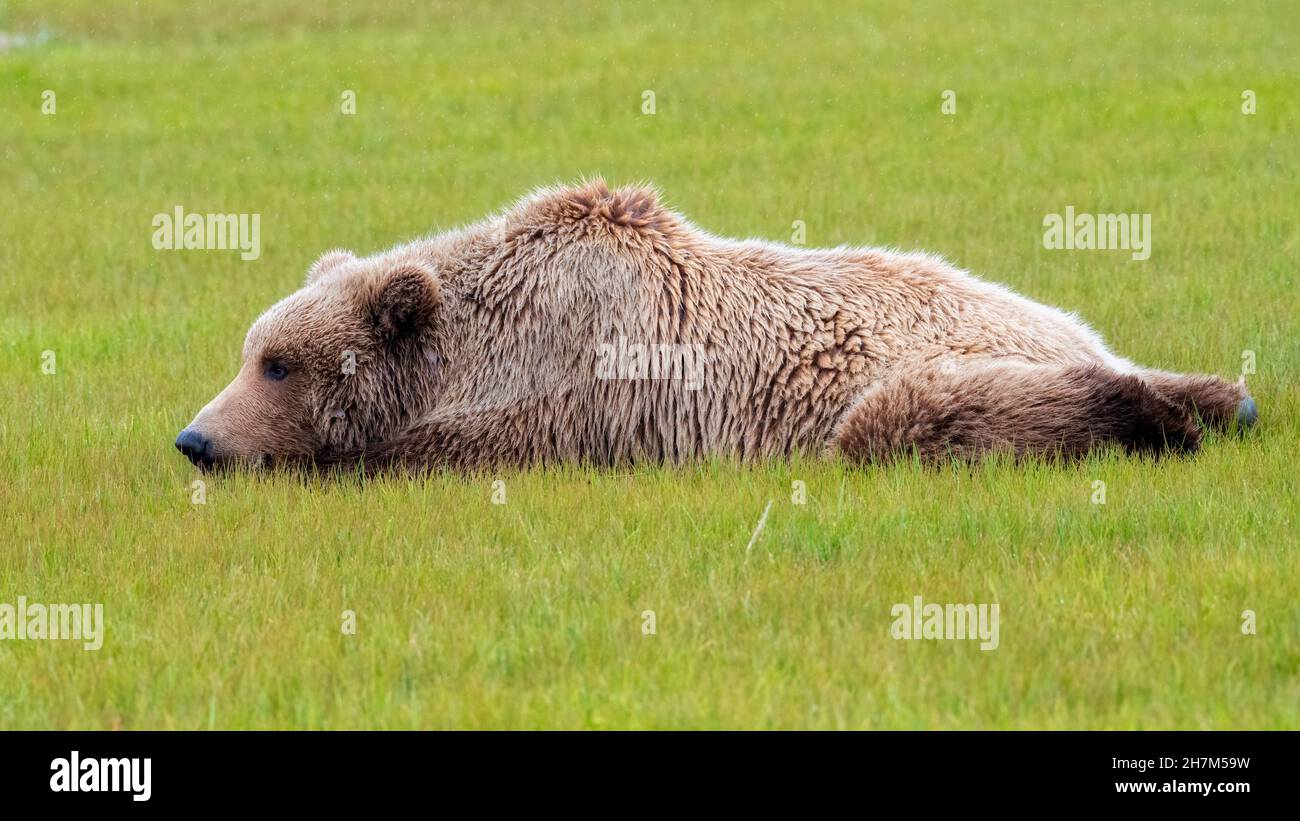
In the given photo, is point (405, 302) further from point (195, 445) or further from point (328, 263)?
point (195, 445)

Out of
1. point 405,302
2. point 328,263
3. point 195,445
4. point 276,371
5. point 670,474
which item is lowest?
point 670,474

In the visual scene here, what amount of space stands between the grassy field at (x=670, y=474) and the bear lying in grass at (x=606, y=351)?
0.37m

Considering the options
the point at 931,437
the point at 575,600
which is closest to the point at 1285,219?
the point at 931,437

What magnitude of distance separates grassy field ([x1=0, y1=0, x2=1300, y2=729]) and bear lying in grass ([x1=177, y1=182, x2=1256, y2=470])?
37cm

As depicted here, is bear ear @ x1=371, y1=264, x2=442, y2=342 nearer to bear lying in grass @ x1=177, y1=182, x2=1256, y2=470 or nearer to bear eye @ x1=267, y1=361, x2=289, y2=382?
bear lying in grass @ x1=177, y1=182, x2=1256, y2=470

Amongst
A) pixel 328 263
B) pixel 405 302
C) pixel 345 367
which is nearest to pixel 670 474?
pixel 405 302

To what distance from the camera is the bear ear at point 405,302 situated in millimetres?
9023

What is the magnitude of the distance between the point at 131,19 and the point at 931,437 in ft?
102

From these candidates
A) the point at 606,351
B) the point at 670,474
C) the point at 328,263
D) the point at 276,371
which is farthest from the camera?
the point at 328,263

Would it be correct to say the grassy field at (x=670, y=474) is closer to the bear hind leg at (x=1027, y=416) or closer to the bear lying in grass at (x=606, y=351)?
the bear hind leg at (x=1027, y=416)

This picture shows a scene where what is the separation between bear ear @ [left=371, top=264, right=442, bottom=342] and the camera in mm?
9023

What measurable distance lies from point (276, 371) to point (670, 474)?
2272 millimetres

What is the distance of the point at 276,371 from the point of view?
30.0 feet
